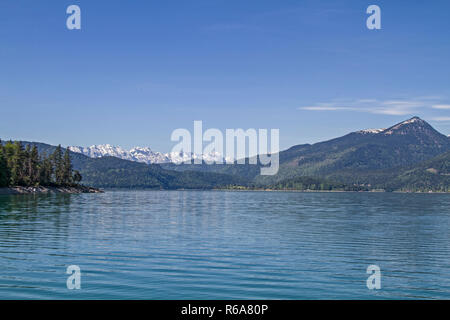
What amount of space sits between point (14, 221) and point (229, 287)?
54.4 m

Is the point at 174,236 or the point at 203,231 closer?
the point at 174,236

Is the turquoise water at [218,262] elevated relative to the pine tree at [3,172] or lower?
lower

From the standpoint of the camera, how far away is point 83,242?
49562mm

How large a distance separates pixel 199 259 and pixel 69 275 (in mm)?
11555

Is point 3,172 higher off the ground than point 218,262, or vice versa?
point 3,172

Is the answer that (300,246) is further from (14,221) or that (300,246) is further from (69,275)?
(14,221)

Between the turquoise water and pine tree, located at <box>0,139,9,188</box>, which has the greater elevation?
pine tree, located at <box>0,139,9,188</box>

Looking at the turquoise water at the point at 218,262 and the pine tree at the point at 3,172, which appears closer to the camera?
the turquoise water at the point at 218,262

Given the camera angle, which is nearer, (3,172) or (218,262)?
(218,262)

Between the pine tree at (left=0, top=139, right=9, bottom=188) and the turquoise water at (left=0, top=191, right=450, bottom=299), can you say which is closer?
the turquoise water at (left=0, top=191, right=450, bottom=299)
